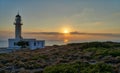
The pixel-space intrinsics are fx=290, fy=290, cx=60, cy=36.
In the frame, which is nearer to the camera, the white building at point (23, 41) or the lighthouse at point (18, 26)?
the white building at point (23, 41)

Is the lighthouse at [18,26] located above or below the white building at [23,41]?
above

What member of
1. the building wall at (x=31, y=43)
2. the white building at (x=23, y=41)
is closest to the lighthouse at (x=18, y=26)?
the white building at (x=23, y=41)

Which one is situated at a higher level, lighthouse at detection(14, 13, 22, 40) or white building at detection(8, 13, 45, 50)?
lighthouse at detection(14, 13, 22, 40)

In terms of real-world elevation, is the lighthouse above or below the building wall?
above

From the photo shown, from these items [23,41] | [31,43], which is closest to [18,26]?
[23,41]

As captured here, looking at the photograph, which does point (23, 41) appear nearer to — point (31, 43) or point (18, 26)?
point (31, 43)

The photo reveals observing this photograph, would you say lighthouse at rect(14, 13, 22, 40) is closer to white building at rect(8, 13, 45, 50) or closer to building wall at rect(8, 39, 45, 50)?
white building at rect(8, 13, 45, 50)

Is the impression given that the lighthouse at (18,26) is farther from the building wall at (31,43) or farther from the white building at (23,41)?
the building wall at (31,43)

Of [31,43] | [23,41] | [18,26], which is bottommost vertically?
[31,43]

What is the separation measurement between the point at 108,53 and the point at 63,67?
26.7ft

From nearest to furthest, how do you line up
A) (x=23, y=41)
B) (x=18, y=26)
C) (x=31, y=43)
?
(x=31, y=43) < (x=23, y=41) < (x=18, y=26)

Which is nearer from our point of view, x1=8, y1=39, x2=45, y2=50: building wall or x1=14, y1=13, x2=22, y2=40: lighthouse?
x1=8, y1=39, x2=45, y2=50: building wall

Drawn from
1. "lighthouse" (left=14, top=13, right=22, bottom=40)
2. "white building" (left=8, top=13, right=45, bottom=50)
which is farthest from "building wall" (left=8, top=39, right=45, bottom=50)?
"lighthouse" (left=14, top=13, right=22, bottom=40)

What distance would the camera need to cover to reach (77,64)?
710 inches
